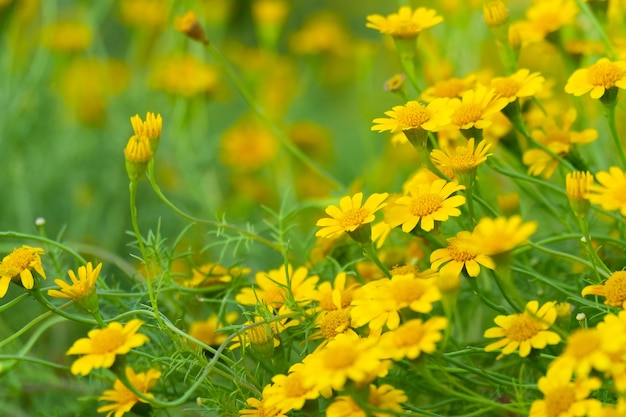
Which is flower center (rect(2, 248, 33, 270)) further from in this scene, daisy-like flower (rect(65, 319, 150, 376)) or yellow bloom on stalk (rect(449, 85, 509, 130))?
yellow bloom on stalk (rect(449, 85, 509, 130))

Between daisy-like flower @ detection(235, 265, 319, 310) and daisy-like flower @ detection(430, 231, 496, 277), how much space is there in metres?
0.12

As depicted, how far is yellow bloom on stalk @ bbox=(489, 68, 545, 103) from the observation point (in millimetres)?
733

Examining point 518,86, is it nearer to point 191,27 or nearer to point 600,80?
point 600,80

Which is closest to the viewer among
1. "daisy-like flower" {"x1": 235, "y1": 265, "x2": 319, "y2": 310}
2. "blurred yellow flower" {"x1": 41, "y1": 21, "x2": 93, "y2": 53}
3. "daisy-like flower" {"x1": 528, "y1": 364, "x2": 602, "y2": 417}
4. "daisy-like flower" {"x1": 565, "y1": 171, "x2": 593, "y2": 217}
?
"daisy-like flower" {"x1": 528, "y1": 364, "x2": 602, "y2": 417}

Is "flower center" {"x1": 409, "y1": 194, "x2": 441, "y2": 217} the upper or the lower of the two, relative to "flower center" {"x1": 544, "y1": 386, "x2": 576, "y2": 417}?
upper

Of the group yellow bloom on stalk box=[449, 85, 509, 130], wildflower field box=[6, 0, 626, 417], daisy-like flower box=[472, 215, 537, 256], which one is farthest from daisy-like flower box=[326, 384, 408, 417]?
yellow bloom on stalk box=[449, 85, 509, 130]

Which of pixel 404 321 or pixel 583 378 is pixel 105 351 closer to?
pixel 404 321

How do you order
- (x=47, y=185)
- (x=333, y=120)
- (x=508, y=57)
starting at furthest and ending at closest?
(x=333, y=120) < (x=47, y=185) < (x=508, y=57)

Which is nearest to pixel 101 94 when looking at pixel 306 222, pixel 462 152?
pixel 306 222

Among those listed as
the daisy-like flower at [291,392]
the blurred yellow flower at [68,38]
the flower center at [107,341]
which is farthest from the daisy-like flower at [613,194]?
the blurred yellow flower at [68,38]

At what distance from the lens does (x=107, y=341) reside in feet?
2.01

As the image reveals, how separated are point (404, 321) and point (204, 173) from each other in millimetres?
852

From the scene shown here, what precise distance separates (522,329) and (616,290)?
0.07 meters

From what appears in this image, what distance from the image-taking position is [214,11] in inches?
65.6
